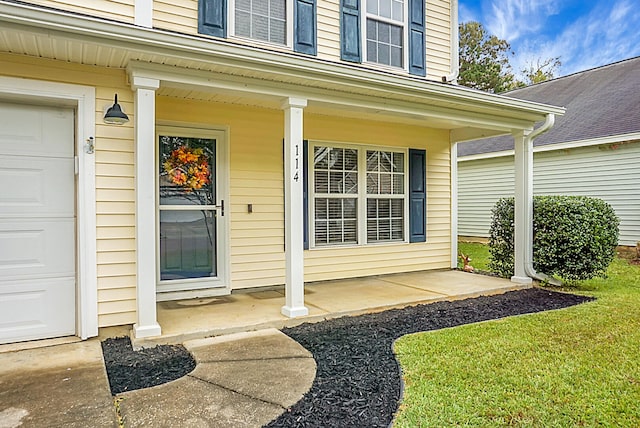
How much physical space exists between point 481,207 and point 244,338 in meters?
10.8

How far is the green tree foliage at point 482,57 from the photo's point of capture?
24547 mm

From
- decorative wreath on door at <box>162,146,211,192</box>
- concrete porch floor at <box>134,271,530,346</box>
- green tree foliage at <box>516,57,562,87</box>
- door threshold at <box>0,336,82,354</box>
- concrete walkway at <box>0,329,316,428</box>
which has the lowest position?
concrete walkway at <box>0,329,316,428</box>

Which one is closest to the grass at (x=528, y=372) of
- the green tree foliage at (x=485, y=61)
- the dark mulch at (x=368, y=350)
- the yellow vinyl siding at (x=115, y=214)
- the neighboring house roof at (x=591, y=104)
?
the dark mulch at (x=368, y=350)

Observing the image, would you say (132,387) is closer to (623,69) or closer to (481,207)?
(481,207)

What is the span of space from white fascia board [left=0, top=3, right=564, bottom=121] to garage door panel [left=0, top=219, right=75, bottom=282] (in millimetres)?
1551

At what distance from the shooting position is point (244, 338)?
12.2ft

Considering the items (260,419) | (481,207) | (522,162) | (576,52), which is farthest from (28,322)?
(576,52)

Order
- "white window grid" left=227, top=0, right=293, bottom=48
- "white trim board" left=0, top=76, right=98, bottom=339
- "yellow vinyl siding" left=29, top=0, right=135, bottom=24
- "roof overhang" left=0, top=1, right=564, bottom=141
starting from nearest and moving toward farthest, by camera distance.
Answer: "roof overhang" left=0, top=1, right=564, bottom=141 < "white trim board" left=0, top=76, right=98, bottom=339 < "yellow vinyl siding" left=29, top=0, right=135, bottom=24 < "white window grid" left=227, top=0, right=293, bottom=48

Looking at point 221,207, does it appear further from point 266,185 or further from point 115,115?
point 115,115

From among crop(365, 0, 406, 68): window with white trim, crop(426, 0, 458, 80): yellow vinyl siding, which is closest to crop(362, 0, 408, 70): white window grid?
crop(365, 0, 406, 68): window with white trim

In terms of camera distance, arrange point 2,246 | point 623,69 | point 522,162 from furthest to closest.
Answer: point 623,69 → point 522,162 → point 2,246

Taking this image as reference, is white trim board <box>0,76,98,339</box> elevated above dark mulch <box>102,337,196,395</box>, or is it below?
above

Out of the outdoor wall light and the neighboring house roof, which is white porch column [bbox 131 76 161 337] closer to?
the outdoor wall light

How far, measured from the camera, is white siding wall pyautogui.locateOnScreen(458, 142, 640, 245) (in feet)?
31.5
